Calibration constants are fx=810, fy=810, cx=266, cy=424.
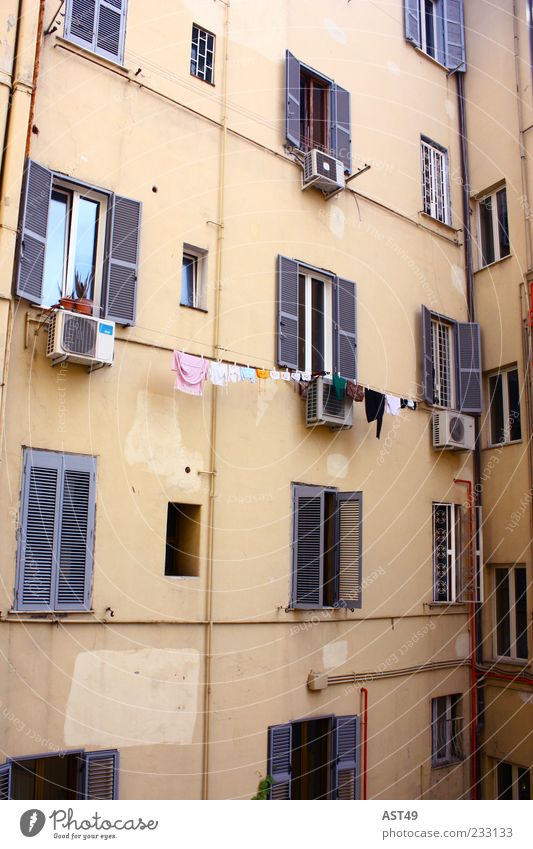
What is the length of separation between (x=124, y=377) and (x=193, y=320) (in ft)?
4.24

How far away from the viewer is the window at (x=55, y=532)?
8.27 meters

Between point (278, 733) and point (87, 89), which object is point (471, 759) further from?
point (87, 89)

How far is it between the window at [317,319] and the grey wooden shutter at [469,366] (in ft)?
7.92

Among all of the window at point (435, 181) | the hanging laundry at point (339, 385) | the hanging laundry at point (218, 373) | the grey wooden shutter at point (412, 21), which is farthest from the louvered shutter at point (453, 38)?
the hanging laundry at point (218, 373)

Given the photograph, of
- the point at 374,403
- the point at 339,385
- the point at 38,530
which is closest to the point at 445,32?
the point at 374,403

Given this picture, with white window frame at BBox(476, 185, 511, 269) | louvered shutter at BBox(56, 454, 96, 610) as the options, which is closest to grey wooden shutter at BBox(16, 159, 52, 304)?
louvered shutter at BBox(56, 454, 96, 610)

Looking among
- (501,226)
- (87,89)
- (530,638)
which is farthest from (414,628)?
(87,89)

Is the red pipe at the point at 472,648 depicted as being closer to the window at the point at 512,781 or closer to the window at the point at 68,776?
the window at the point at 512,781

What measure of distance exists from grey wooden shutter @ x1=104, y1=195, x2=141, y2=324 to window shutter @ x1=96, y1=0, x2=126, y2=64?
1.88 metres

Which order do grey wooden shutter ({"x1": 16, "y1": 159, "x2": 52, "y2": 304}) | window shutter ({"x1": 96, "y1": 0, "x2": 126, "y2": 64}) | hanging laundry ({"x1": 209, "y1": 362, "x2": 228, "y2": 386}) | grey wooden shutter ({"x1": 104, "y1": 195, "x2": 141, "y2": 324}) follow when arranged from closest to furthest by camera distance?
grey wooden shutter ({"x1": 16, "y1": 159, "x2": 52, "y2": 304}), grey wooden shutter ({"x1": 104, "y1": 195, "x2": 141, "y2": 324}), hanging laundry ({"x1": 209, "y1": 362, "x2": 228, "y2": 386}), window shutter ({"x1": 96, "y1": 0, "x2": 126, "y2": 64})

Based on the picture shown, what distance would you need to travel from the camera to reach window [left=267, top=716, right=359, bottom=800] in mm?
10398

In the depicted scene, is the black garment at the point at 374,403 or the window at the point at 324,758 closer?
the window at the point at 324,758

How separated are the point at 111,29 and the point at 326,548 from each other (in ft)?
23.5

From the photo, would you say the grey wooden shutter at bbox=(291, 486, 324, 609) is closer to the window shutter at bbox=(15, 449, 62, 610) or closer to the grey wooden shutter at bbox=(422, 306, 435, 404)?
the grey wooden shutter at bbox=(422, 306, 435, 404)
